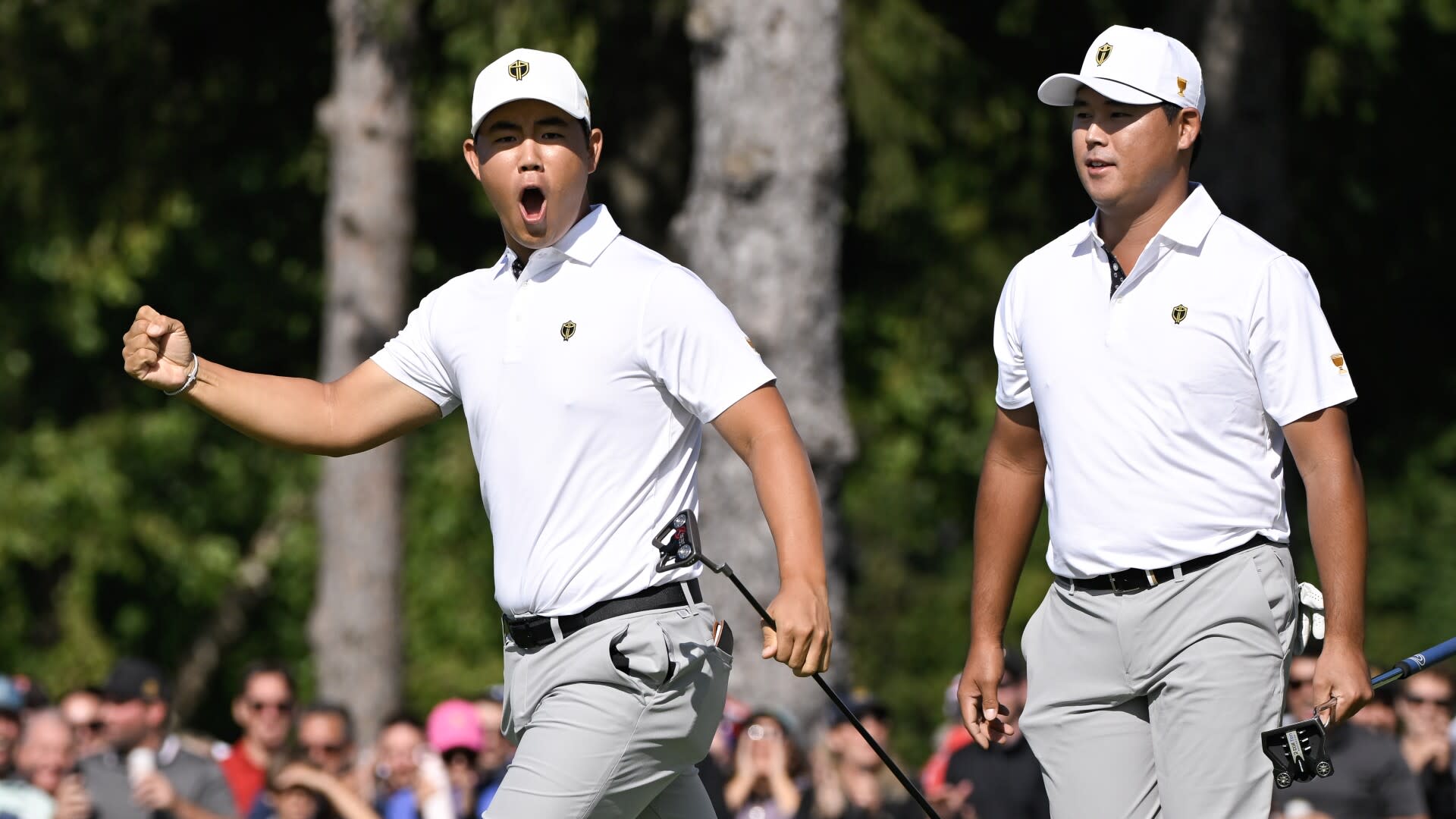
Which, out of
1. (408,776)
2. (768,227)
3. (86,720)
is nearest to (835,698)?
(408,776)

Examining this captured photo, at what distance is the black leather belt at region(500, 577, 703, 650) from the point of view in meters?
4.85

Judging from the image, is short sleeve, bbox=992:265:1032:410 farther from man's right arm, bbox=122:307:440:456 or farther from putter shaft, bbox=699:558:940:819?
man's right arm, bbox=122:307:440:456

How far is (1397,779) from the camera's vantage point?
26.7 feet

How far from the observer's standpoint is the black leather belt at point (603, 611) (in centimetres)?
485

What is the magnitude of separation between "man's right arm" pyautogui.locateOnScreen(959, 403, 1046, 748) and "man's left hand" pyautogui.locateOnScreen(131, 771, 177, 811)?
4.21m

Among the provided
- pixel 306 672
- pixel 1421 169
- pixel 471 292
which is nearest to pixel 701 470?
pixel 471 292

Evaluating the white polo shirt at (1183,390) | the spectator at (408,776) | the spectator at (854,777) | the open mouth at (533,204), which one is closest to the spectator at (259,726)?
the spectator at (408,776)

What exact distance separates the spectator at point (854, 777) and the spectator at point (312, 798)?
1955mm

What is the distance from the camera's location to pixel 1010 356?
5.41 meters

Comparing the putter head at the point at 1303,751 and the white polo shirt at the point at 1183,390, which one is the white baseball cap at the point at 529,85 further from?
the putter head at the point at 1303,751

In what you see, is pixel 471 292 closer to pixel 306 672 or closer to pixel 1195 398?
pixel 1195 398

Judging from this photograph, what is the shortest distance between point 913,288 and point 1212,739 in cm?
1361

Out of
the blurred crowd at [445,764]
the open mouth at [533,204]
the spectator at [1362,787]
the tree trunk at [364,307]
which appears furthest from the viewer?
the tree trunk at [364,307]

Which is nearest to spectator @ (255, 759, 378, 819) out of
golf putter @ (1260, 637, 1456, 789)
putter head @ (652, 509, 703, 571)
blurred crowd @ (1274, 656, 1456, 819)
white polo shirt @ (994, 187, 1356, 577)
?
blurred crowd @ (1274, 656, 1456, 819)
